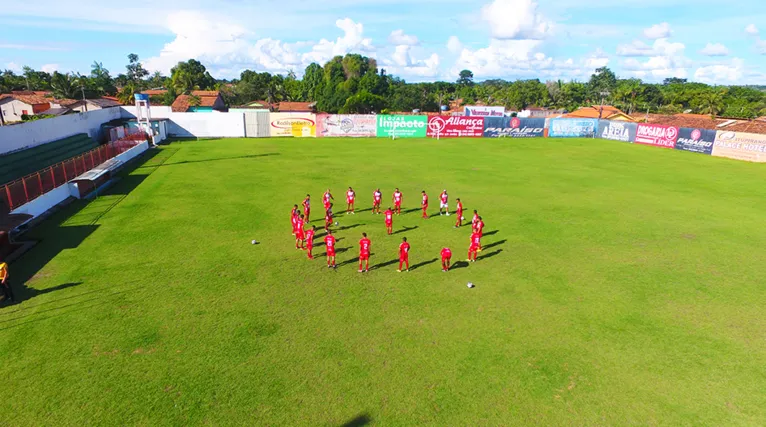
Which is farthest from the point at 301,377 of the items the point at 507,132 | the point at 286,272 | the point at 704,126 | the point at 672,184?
the point at 704,126

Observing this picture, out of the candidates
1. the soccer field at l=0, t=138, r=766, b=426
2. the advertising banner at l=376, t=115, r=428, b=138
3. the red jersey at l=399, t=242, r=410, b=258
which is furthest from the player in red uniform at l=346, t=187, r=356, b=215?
the advertising banner at l=376, t=115, r=428, b=138

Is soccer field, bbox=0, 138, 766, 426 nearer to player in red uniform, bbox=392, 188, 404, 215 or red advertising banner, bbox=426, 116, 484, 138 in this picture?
player in red uniform, bbox=392, 188, 404, 215

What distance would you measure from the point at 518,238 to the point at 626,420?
412 inches

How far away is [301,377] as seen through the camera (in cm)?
927

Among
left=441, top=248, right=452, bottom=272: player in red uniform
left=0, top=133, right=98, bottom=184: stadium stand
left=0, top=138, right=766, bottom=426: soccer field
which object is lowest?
left=0, top=138, right=766, bottom=426: soccer field

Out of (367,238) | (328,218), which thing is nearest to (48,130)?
(328,218)

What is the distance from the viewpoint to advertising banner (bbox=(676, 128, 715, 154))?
147 feet

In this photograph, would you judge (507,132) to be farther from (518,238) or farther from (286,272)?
(286,272)

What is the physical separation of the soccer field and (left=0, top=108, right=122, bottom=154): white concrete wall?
1125cm

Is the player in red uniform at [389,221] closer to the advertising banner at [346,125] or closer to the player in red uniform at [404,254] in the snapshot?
the player in red uniform at [404,254]

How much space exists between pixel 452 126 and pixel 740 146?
102 feet

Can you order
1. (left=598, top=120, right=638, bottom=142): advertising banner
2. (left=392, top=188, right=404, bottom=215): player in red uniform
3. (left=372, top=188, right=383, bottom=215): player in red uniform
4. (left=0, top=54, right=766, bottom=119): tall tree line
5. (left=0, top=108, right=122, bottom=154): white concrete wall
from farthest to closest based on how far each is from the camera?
(left=0, top=54, right=766, bottom=119): tall tree line < (left=598, top=120, right=638, bottom=142): advertising banner < (left=0, top=108, right=122, bottom=154): white concrete wall < (left=372, top=188, right=383, bottom=215): player in red uniform < (left=392, top=188, right=404, bottom=215): player in red uniform

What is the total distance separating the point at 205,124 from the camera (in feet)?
174

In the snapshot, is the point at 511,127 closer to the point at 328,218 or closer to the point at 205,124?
the point at 205,124
